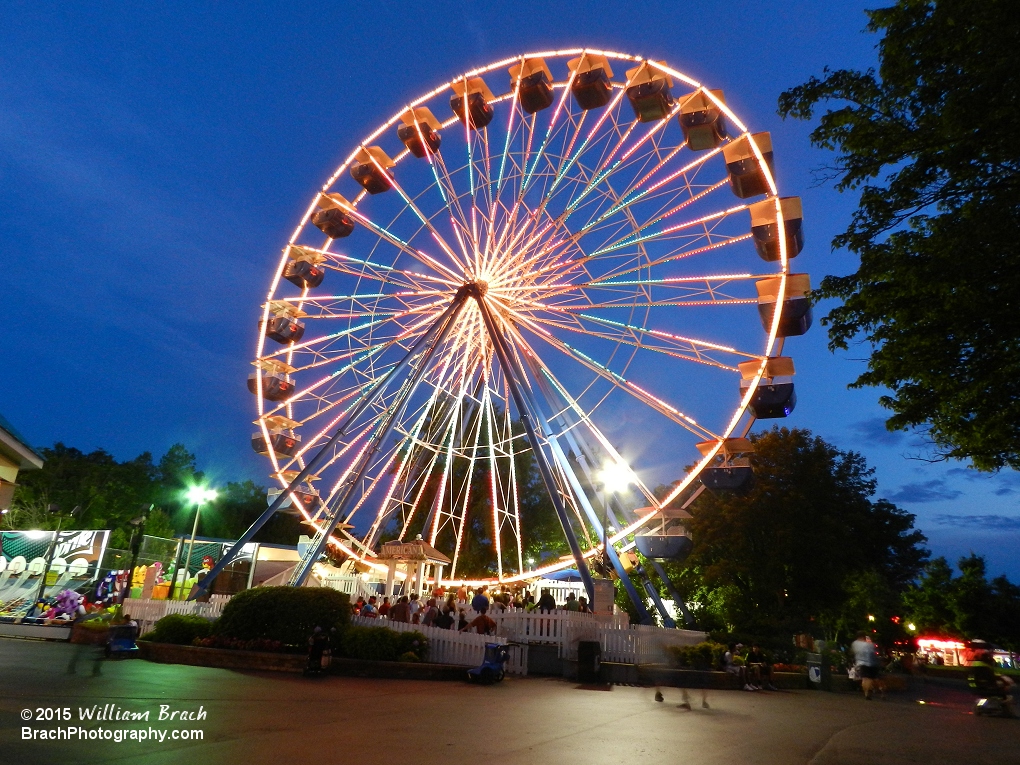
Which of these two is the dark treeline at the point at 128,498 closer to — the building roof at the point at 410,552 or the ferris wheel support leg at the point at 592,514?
the building roof at the point at 410,552

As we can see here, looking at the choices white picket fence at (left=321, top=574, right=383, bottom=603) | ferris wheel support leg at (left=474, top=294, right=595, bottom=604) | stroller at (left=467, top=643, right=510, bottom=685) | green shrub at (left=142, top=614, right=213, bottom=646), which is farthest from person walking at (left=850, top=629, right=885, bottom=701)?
white picket fence at (left=321, top=574, right=383, bottom=603)

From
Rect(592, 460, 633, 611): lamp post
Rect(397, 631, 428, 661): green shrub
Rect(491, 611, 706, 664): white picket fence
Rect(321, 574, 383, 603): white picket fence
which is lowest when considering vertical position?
Rect(397, 631, 428, 661): green shrub

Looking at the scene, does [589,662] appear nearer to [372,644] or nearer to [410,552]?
[372,644]

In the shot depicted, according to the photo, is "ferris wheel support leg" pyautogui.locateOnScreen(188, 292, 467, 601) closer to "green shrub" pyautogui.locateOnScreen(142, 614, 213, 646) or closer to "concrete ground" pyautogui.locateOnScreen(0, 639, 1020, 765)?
"green shrub" pyautogui.locateOnScreen(142, 614, 213, 646)

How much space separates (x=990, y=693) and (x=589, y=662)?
7.07 meters

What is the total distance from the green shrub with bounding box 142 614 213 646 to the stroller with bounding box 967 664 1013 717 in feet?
48.3

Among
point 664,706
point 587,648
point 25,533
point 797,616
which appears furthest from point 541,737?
point 797,616

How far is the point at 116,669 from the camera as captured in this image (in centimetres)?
1062

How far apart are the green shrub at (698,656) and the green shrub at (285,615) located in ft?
23.5

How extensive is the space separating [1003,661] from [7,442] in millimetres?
A: 71115

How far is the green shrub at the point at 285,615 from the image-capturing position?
44.1 ft

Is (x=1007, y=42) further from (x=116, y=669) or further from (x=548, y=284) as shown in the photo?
(x=116, y=669)

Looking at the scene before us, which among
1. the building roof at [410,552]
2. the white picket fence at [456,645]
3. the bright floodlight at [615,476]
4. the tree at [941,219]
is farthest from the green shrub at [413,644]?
the tree at [941,219]

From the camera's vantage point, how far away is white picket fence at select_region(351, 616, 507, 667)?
1305 centimetres
